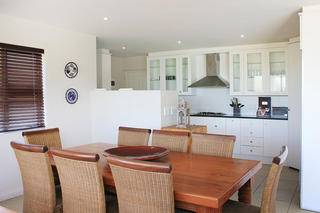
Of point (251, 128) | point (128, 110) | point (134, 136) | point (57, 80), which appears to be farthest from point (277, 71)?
point (57, 80)

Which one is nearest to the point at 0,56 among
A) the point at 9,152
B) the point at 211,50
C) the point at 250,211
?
the point at 9,152

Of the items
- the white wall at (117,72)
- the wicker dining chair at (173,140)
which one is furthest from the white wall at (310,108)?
the white wall at (117,72)

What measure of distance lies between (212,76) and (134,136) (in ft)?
11.6

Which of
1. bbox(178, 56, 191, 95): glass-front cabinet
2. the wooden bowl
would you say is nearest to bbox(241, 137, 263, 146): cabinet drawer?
bbox(178, 56, 191, 95): glass-front cabinet

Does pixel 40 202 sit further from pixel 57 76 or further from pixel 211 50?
pixel 211 50

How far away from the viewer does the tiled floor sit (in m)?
3.50

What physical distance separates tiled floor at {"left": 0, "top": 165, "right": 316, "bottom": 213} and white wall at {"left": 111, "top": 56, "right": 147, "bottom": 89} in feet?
13.3

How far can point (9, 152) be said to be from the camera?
3.88 metres

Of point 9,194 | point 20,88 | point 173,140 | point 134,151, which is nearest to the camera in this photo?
point 134,151

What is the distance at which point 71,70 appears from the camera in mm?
4656

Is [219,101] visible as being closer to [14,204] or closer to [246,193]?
[246,193]

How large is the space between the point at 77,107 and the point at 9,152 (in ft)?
4.26

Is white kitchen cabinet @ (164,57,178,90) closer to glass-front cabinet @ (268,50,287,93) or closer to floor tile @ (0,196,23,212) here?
glass-front cabinet @ (268,50,287,93)

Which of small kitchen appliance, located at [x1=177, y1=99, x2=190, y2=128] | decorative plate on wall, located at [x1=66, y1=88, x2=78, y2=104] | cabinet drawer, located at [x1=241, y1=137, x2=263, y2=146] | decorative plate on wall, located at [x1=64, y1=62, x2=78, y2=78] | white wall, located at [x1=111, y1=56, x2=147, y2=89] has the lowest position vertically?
cabinet drawer, located at [x1=241, y1=137, x2=263, y2=146]
